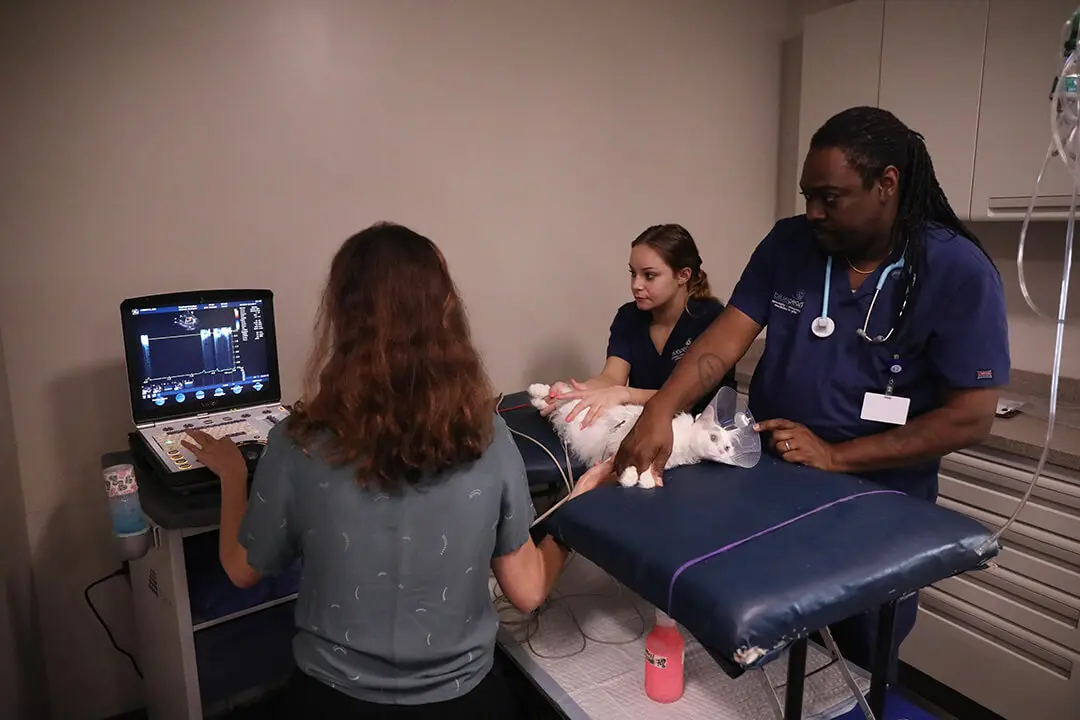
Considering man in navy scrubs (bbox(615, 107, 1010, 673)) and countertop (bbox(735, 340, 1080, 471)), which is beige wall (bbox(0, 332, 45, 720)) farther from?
countertop (bbox(735, 340, 1080, 471))

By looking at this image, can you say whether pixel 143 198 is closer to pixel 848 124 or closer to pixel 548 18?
pixel 548 18

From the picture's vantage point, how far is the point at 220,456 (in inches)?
51.8

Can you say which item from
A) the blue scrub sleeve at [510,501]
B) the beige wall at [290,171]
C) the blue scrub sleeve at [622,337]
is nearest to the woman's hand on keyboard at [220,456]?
the blue scrub sleeve at [510,501]

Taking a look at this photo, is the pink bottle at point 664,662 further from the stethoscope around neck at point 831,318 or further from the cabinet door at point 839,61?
the cabinet door at point 839,61

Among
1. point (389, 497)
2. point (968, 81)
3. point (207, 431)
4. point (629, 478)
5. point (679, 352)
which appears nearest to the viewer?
point (389, 497)

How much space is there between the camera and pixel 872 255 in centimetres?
131

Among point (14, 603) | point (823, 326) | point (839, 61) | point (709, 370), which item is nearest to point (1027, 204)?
point (839, 61)

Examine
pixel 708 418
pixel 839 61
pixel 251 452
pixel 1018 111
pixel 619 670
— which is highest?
pixel 839 61

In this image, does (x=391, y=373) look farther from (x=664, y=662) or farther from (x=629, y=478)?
(x=664, y=662)

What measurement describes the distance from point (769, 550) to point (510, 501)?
1.24 feet

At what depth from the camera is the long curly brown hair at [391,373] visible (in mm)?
1005

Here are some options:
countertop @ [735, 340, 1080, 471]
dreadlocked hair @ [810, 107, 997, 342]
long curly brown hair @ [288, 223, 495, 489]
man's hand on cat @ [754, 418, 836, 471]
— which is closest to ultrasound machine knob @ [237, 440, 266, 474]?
long curly brown hair @ [288, 223, 495, 489]

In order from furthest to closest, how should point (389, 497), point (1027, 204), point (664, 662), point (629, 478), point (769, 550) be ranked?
point (1027, 204) < point (664, 662) < point (629, 478) < point (389, 497) < point (769, 550)

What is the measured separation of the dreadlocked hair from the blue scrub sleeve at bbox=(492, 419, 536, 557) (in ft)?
2.32
